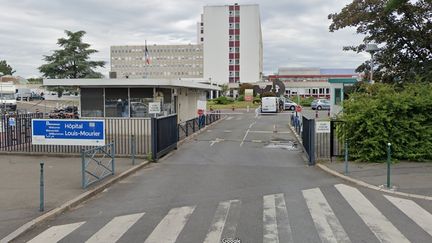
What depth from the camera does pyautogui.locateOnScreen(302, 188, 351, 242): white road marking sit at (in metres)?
6.91

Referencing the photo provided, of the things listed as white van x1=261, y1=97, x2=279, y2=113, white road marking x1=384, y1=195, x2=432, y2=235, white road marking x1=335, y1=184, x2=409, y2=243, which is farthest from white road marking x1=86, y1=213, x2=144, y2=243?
white van x1=261, y1=97, x2=279, y2=113

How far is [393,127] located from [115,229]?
1053 cm

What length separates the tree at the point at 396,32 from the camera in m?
23.4

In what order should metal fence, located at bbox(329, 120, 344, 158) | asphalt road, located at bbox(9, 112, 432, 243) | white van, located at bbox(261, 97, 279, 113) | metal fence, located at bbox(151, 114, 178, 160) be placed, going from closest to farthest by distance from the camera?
asphalt road, located at bbox(9, 112, 432, 243) → metal fence, located at bbox(329, 120, 344, 158) → metal fence, located at bbox(151, 114, 178, 160) → white van, located at bbox(261, 97, 279, 113)

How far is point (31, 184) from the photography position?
10.8 meters

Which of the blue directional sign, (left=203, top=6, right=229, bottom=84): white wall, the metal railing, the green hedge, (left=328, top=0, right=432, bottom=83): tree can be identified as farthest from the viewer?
(left=203, top=6, right=229, bottom=84): white wall

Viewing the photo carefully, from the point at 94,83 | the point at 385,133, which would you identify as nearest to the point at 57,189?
the point at 385,133

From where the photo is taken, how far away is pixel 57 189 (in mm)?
10266

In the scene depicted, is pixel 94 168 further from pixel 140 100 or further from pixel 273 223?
pixel 140 100

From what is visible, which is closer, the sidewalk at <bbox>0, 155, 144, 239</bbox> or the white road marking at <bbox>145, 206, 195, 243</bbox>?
the white road marking at <bbox>145, 206, 195, 243</bbox>

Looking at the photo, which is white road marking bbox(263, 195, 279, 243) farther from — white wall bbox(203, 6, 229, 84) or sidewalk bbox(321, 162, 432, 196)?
white wall bbox(203, 6, 229, 84)

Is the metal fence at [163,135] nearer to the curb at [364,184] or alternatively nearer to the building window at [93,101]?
the curb at [364,184]

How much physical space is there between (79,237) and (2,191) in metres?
4.12

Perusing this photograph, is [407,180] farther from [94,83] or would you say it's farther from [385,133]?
[94,83]
